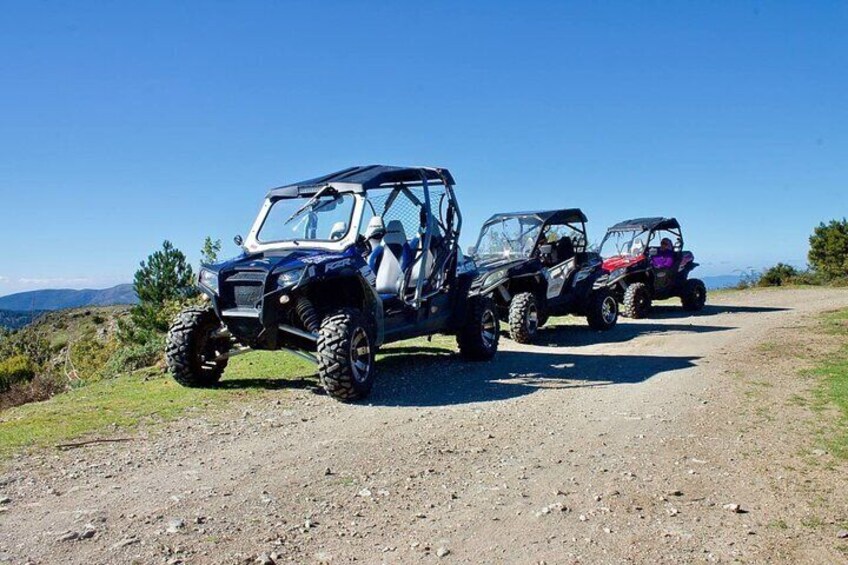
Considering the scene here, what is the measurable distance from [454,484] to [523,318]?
8290 millimetres

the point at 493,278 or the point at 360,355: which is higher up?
the point at 493,278

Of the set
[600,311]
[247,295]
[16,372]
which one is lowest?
[16,372]

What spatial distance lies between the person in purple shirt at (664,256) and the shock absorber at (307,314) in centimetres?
1320

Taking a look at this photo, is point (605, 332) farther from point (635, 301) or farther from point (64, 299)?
point (64, 299)

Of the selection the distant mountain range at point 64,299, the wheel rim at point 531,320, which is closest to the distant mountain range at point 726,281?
the wheel rim at point 531,320

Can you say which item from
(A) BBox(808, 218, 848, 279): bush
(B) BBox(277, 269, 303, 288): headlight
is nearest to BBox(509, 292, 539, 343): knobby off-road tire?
(B) BBox(277, 269, 303, 288): headlight

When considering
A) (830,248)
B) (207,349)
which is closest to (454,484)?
(207,349)

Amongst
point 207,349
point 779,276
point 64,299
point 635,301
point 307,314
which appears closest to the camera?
point 307,314

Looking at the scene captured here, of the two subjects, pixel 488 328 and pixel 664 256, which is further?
pixel 664 256

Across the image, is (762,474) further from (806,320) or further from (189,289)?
(189,289)

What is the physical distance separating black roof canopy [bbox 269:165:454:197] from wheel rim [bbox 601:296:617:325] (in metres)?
6.87

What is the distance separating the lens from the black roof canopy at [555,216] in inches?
615

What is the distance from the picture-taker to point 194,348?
8.69 m

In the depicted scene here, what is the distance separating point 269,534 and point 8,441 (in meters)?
3.39
